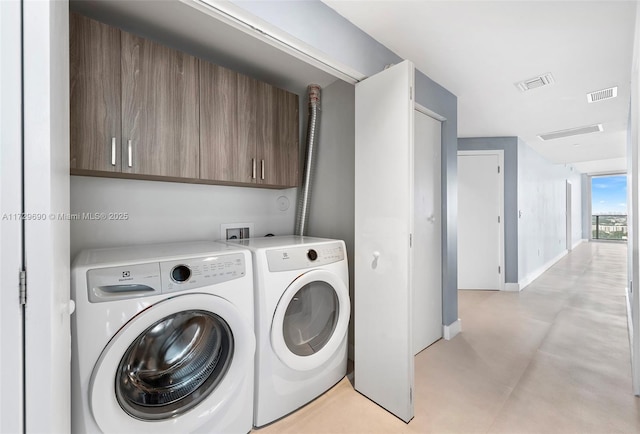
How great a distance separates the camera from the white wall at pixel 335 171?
205 centimetres

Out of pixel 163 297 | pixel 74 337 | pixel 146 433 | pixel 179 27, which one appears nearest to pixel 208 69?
pixel 179 27

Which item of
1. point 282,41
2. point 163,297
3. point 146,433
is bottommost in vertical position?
point 146,433

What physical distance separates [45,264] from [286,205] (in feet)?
5.78

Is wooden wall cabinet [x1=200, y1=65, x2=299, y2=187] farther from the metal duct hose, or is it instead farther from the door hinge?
the door hinge

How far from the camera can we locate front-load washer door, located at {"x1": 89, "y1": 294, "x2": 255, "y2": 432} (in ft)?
3.22

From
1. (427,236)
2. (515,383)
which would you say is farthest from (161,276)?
(515,383)

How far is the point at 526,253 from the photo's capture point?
4.21 meters

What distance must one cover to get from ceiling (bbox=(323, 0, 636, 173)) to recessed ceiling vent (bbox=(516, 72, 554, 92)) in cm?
4

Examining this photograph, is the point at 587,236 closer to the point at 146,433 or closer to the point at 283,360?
the point at 283,360

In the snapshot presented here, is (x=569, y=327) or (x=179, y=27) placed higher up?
(x=179, y=27)

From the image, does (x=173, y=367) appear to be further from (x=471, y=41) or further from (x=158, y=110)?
(x=471, y=41)

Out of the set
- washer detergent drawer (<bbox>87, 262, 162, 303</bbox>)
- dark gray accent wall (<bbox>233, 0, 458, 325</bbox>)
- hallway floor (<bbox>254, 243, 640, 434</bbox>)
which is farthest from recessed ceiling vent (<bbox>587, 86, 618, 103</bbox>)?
washer detergent drawer (<bbox>87, 262, 162, 303</bbox>)

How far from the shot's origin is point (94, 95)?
1267 millimetres

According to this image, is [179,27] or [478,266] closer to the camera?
[179,27]
